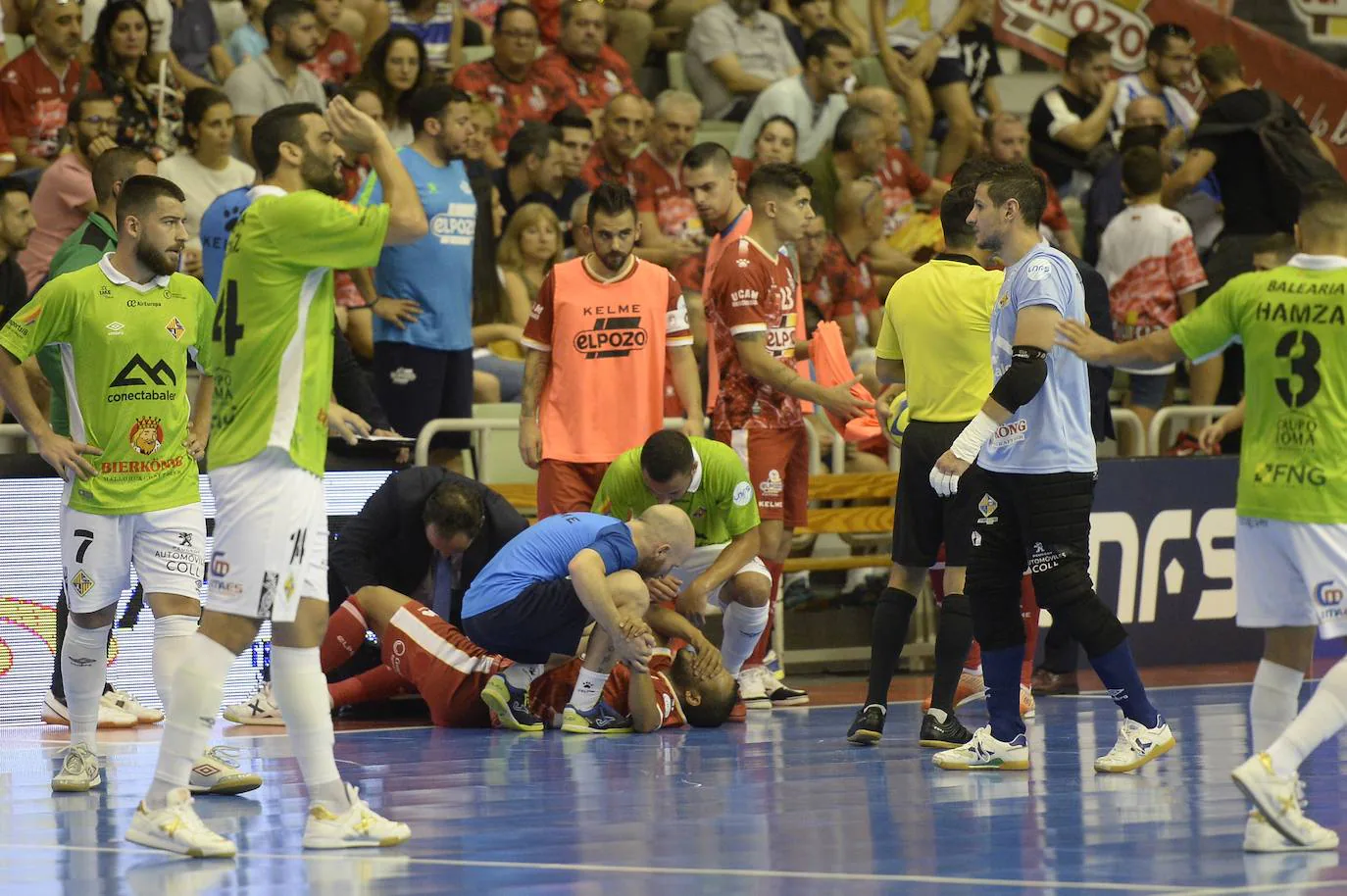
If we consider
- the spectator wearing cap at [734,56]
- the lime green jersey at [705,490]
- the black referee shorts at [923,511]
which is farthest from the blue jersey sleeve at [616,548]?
the spectator wearing cap at [734,56]

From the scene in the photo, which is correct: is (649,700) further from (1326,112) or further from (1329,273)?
(1326,112)

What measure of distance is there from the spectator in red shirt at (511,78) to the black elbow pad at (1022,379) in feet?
23.0

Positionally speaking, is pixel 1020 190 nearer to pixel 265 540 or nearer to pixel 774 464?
pixel 774 464

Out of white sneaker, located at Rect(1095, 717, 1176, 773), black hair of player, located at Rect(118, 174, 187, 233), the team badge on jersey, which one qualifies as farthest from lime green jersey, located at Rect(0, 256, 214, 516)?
white sneaker, located at Rect(1095, 717, 1176, 773)

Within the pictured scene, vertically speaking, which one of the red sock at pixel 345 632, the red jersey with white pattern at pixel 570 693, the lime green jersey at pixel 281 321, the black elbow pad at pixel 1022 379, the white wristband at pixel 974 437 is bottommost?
the red jersey with white pattern at pixel 570 693

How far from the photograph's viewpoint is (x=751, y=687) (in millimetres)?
10508

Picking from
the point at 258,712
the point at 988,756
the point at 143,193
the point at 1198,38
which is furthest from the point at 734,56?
the point at 988,756

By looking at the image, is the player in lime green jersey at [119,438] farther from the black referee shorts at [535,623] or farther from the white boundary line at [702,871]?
the black referee shorts at [535,623]

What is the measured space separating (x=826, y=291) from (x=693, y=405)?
11.1ft

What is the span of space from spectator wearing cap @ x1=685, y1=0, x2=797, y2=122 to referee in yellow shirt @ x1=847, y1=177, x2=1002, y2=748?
6753mm

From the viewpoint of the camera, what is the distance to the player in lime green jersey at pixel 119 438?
7508 millimetres

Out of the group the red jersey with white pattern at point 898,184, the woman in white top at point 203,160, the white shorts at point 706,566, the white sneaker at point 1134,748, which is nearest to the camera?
the white sneaker at point 1134,748

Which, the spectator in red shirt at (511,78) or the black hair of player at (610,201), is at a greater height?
the spectator in red shirt at (511,78)

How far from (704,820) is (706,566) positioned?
139 inches
